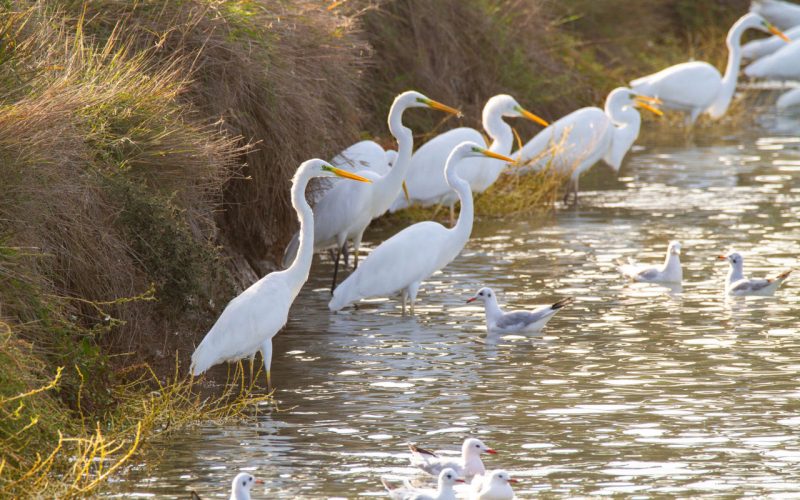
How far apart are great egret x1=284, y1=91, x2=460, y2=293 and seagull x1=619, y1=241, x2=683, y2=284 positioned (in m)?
2.19

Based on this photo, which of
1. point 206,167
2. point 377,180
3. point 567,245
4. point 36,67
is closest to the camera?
point 36,67

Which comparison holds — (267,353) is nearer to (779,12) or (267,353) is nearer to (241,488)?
(241,488)

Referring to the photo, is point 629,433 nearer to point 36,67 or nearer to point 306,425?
point 306,425

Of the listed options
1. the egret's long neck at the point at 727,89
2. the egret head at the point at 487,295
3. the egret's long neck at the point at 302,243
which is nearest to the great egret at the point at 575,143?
the egret's long neck at the point at 727,89

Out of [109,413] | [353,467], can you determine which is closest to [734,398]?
[353,467]

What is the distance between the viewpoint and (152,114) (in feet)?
29.8

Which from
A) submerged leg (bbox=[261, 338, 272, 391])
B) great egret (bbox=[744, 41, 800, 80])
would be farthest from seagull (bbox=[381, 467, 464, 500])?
great egret (bbox=[744, 41, 800, 80])

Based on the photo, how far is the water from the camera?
677 cm

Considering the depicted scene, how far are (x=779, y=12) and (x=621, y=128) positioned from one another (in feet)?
50.9

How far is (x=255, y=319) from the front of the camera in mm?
8391

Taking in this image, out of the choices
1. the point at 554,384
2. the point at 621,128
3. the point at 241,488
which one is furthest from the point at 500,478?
the point at 621,128

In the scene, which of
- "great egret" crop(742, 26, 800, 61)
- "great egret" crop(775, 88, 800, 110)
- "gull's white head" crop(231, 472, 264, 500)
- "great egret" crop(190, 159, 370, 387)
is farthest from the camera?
"great egret" crop(742, 26, 800, 61)

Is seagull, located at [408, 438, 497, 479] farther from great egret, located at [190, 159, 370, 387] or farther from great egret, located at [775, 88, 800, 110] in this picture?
great egret, located at [775, 88, 800, 110]

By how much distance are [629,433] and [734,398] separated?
0.99 meters
